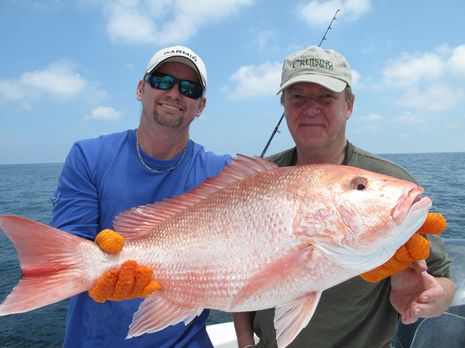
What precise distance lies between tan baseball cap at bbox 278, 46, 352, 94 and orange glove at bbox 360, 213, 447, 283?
1.16m

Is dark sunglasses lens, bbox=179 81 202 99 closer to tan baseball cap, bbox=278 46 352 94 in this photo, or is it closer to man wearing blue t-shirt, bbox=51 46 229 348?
man wearing blue t-shirt, bbox=51 46 229 348

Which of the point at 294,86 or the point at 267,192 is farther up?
the point at 294,86

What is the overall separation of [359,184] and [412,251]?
0.45m

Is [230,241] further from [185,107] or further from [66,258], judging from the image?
[185,107]

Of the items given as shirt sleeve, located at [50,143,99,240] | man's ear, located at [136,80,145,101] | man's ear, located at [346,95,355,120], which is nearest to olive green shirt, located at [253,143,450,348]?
man's ear, located at [346,95,355,120]

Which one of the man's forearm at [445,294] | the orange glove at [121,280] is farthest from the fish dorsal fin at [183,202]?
the man's forearm at [445,294]

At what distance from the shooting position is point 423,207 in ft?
5.61

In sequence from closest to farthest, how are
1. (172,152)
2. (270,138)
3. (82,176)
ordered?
(82,176) → (172,152) → (270,138)

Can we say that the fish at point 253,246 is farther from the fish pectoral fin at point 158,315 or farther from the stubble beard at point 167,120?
the stubble beard at point 167,120

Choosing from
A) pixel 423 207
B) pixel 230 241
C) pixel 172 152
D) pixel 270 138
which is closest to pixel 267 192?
pixel 230 241

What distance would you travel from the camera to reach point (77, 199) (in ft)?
8.27

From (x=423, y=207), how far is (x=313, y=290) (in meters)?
0.71

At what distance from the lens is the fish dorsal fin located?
2.26 metres

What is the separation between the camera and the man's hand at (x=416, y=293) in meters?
2.14
